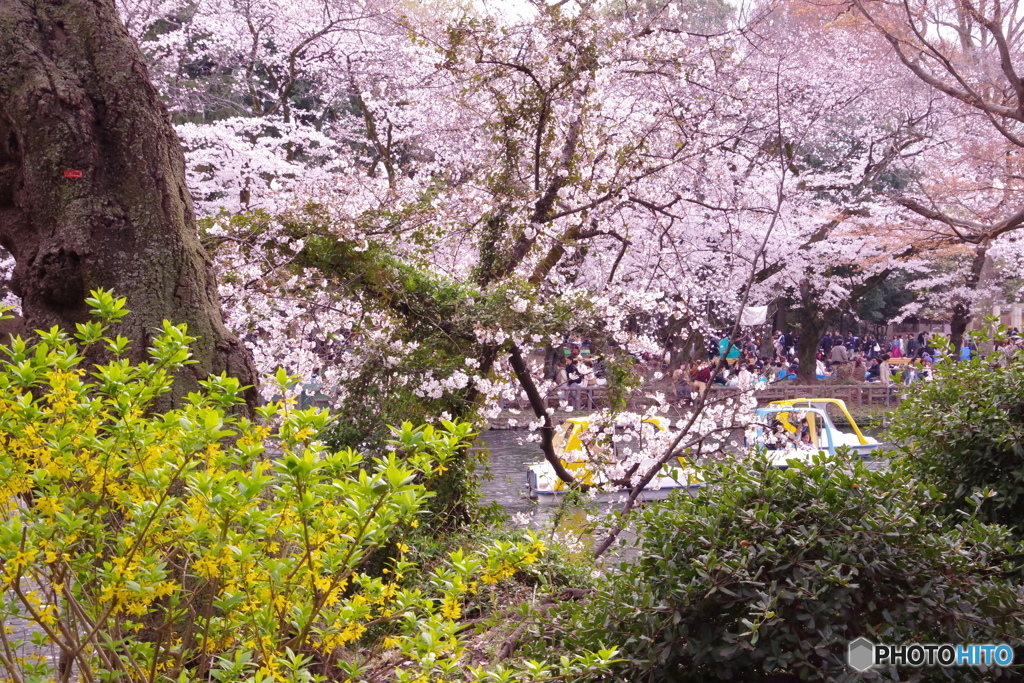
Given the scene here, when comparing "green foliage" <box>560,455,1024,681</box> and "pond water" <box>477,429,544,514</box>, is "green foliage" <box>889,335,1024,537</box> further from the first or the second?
"pond water" <box>477,429,544,514</box>

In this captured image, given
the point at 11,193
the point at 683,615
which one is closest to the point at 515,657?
the point at 683,615

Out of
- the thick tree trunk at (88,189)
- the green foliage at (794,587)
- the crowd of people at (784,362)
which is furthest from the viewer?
the crowd of people at (784,362)

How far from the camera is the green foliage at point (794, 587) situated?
2355 mm

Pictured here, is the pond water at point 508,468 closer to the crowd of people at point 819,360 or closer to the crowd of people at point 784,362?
the crowd of people at point 784,362

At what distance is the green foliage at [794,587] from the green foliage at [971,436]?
3.41ft

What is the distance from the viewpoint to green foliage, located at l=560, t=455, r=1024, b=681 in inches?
92.7

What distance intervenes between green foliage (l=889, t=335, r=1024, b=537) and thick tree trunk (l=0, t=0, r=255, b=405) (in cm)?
334

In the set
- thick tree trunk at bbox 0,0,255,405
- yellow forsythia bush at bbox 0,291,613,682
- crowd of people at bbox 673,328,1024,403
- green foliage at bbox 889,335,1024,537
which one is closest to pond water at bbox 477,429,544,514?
crowd of people at bbox 673,328,1024,403

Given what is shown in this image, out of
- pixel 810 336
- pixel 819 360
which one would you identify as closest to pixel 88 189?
pixel 810 336

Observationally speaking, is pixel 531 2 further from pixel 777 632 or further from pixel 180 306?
pixel 777 632

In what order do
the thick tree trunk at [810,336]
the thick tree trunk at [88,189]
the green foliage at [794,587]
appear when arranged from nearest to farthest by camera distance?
the green foliage at [794,587] < the thick tree trunk at [88,189] < the thick tree trunk at [810,336]

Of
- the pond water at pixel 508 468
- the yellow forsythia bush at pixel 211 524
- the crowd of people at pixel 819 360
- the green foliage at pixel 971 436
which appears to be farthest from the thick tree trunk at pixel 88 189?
the crowd of people at pixel 819 360

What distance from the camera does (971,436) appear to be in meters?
3.76

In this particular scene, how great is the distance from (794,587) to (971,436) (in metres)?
1.92
